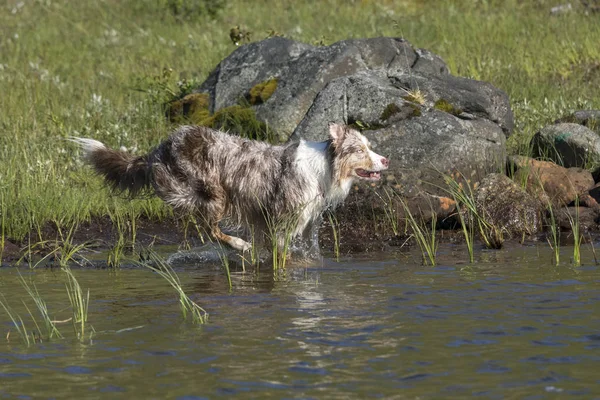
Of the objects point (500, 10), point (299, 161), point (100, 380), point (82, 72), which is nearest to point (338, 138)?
point (299, 161)

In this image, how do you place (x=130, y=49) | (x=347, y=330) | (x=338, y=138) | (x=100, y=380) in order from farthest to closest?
1. (x=130, y=49)
2. (x=338, y=138)
3. (x=347, y=330)
4. (x=100, y=380)

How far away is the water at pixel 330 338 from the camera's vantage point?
5617 millimetres

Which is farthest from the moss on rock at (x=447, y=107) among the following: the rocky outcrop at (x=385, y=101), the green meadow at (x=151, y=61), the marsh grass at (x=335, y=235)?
the marsh grass at (x=335, y=235)

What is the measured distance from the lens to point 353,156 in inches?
381

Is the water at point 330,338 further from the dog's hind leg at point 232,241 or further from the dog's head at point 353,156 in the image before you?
the dog's head at point 353,156

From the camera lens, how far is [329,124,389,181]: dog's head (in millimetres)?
9648

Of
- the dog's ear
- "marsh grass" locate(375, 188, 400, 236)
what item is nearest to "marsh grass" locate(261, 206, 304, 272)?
the dog's ear

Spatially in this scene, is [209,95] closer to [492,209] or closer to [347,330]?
[492,209]

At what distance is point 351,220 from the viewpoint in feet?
37.5

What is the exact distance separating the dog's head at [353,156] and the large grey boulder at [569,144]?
367 centimetres

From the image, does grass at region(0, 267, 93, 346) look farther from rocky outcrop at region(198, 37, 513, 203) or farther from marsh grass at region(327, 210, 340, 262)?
rocky outcrop at region(198, 37, 513, 203)

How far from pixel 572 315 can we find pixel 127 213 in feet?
19.9

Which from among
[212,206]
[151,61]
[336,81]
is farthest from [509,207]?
[151,61]

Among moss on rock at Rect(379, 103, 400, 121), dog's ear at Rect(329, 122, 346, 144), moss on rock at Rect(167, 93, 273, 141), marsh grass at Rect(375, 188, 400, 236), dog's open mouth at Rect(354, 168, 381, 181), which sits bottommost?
marsh grass at Rect(375, 188, 400, 236)
